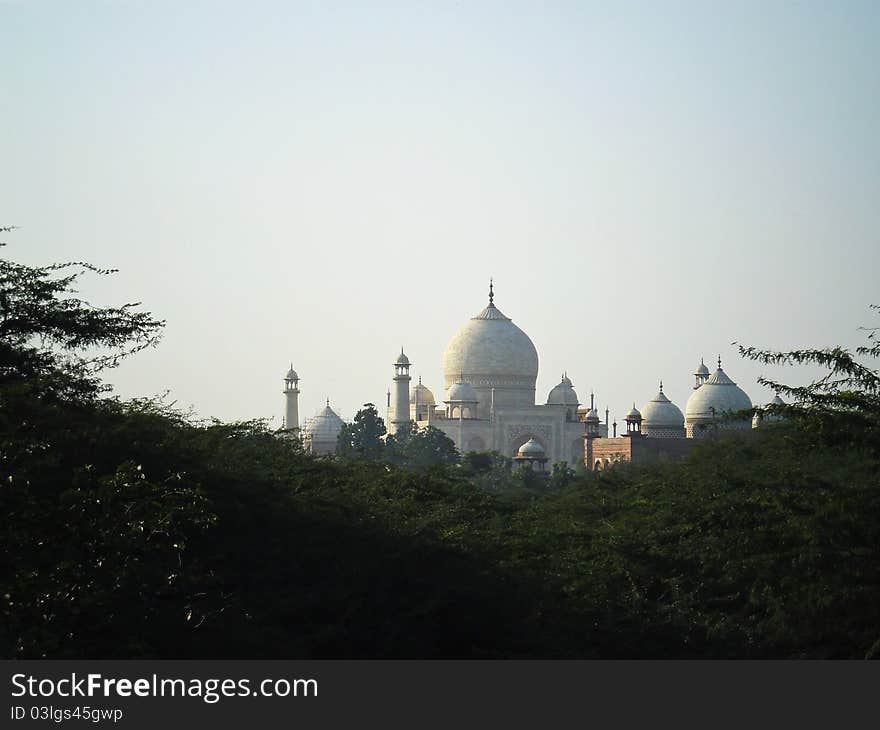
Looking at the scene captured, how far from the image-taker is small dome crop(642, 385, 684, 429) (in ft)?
212

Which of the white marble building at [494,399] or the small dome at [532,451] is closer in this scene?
the small dome at [532,451]

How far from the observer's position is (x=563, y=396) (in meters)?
69.2

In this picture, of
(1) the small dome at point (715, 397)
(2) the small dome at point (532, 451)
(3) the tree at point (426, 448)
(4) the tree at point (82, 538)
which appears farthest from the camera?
(1) the small dome at point (715, 397)

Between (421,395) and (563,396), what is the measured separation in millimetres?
6526

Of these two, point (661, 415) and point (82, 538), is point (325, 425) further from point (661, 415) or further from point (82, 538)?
point (82, 538)

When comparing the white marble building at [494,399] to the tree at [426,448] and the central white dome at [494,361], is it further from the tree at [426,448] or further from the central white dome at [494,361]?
the tree at [426,448]

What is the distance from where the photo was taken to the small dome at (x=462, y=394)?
6462cm

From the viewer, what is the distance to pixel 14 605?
968 cm

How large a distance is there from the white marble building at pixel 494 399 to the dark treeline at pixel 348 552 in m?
49.6

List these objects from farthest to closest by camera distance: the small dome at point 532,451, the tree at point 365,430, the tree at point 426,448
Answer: the small dome at point 532,451, the tree at point 365,430, the tree at point 426,448

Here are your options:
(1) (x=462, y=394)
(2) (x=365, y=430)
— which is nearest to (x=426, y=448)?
(2) (x=365, y=430)

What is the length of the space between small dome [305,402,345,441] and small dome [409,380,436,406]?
11.3 feet

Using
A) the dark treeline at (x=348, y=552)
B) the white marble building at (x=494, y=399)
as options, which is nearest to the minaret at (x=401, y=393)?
the white marble building at (x=494, y=399)
